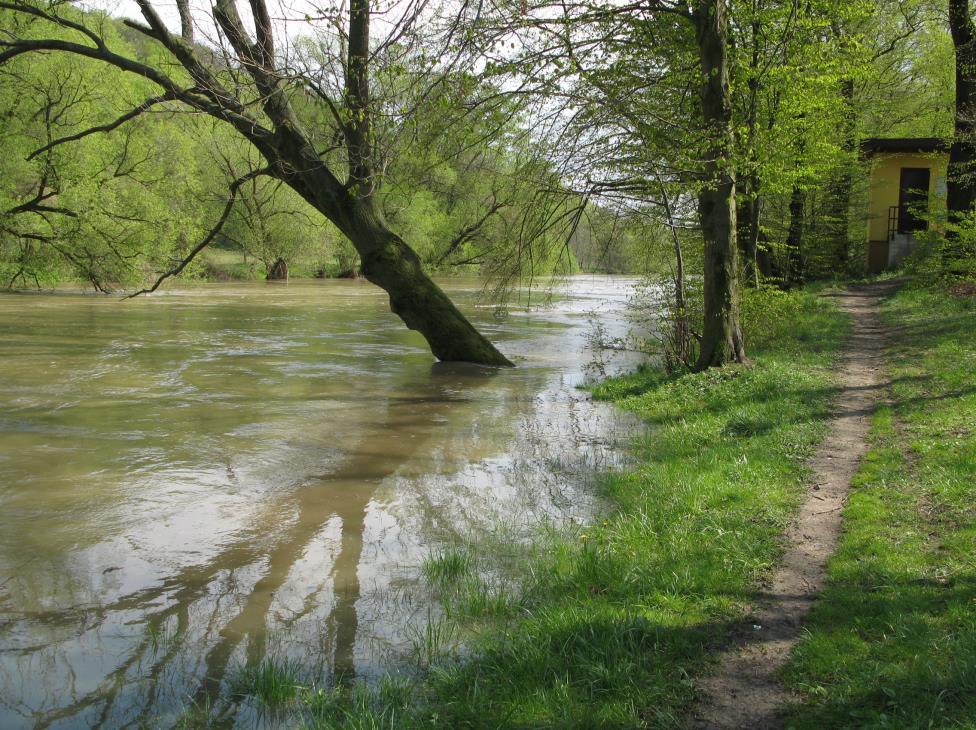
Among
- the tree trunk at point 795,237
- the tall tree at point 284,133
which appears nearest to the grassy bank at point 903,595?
the tall tree at point 284,133

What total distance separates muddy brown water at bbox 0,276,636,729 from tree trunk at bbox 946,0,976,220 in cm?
1015

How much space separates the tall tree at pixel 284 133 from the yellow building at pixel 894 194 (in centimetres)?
2313

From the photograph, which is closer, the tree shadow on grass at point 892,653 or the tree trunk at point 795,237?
the tree shadow on grass at point 892,653

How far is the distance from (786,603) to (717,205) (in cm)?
874

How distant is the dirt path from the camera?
3807 millimetres

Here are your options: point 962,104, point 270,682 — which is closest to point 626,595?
point 270,682

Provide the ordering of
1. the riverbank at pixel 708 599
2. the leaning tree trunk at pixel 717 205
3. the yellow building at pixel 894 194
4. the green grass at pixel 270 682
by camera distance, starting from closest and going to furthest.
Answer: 1. the riverbank at pixel 708 599
2. the green grass at pixel 270 682
3. the leaning tree trunk at pixel 717 205
4. the yellow building at pixel 894 194

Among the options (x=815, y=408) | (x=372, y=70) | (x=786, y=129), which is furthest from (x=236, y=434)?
(x=786, y=129)

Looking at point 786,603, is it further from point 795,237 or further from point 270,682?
point 795,237

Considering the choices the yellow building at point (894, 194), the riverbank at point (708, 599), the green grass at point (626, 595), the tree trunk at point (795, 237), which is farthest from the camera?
the yellow building at point (894, 194)

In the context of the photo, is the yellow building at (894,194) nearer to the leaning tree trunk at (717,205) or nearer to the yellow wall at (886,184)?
the yellow wall at (886,184)

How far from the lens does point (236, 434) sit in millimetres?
10914

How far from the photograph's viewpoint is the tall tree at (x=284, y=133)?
13.6m

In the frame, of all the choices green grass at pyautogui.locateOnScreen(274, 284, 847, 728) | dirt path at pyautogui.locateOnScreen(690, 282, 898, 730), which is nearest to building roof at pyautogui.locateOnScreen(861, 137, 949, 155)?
dirt path at pyautogui.locateOnScreen(690, 282, 898, 730)
